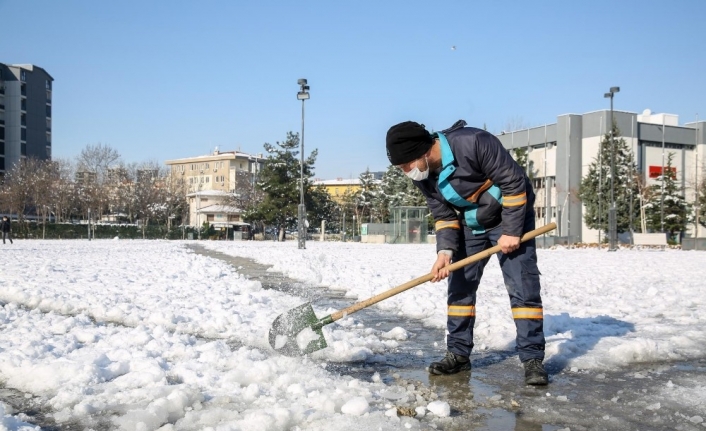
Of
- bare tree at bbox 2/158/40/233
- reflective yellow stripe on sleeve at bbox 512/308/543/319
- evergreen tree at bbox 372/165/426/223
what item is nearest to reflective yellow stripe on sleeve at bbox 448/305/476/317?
reflective yellow stripe on sleeve at bbox 512/308/543/319

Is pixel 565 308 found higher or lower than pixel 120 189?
lower

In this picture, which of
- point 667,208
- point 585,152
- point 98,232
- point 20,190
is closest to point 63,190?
point 20,190

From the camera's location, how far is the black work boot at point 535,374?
348cm

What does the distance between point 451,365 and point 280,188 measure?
168 ft

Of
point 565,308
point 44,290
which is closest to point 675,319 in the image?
point 565,308

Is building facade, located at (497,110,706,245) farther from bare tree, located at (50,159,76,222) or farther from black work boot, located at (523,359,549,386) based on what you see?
black work boot, located at (523,359,549,386)

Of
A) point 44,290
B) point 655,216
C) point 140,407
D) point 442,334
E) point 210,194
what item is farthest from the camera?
point 210,194

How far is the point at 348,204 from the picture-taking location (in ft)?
249

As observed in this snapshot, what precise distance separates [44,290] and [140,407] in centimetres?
535

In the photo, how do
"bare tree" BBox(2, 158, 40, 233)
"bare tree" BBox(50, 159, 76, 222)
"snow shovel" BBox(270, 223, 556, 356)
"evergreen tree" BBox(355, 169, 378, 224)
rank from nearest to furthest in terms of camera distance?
"snow shovel" BBox(270, 223, 556, 356) → "bare tree" BBox(2, 158, 40, 233) → "bare tree" BBox(50, 159, 76, 222) → "evergreen tree" BBox(355, 169, 378, 224)

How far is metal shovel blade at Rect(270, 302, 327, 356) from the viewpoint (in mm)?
3988

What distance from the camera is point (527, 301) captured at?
3717 millimetres

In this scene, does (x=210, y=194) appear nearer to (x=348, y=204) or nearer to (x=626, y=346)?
(x=348, y=204)

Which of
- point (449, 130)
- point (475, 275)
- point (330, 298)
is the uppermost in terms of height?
point (449, 130)
